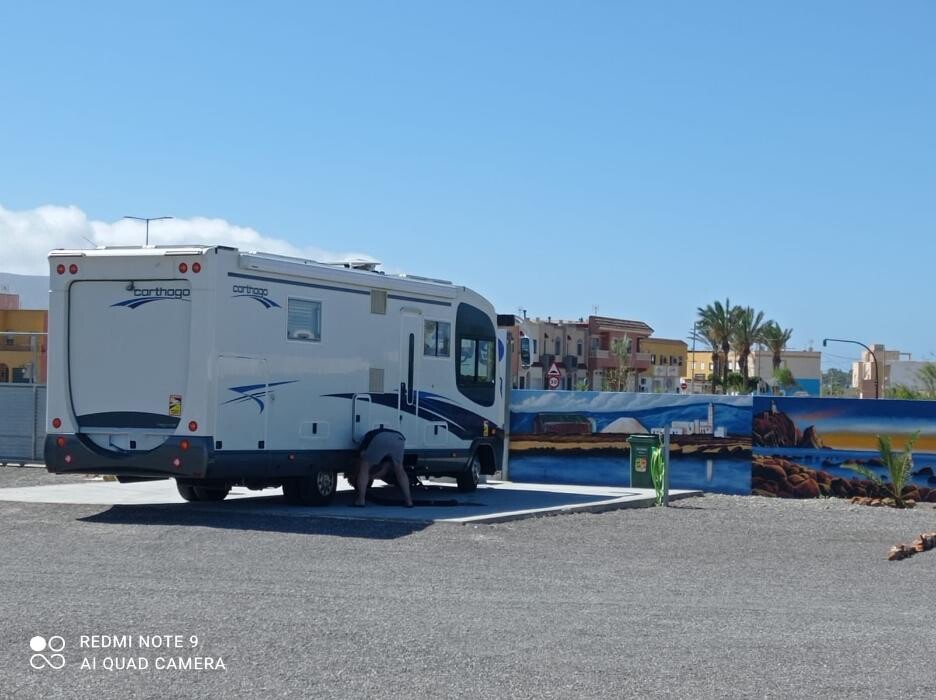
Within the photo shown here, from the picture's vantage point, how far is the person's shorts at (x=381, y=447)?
56.4ft

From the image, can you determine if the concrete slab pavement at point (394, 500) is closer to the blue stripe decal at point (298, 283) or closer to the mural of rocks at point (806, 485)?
the mural of rocks at point (806, 485)

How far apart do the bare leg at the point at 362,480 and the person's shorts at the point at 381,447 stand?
7cm

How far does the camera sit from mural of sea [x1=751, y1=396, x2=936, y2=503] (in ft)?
74.8

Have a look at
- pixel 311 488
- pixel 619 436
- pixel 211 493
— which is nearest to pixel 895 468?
pixel 619 436

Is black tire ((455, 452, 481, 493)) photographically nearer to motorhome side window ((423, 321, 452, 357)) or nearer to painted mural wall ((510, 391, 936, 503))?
motorhome side window ((423, 321, 452, 357))

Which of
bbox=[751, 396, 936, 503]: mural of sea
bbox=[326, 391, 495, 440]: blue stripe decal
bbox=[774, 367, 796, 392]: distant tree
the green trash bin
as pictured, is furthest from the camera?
bbox=[774, 367, 796, 392]: distant tree

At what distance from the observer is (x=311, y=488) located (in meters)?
17.2

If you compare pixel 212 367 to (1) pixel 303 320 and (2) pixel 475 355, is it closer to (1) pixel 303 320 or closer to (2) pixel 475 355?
(1) pixel 303 320

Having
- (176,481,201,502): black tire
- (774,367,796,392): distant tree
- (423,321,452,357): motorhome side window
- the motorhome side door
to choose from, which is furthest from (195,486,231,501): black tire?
(774,367,796,392): distant tree

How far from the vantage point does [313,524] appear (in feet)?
50.1

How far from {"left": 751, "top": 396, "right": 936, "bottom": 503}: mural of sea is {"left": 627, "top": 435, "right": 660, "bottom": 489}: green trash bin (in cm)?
229

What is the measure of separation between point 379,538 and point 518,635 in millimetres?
5310

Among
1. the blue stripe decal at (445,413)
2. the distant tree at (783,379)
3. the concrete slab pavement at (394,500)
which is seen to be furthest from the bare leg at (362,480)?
the distant tree at (783,379)

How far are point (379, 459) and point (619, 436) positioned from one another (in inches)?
316
